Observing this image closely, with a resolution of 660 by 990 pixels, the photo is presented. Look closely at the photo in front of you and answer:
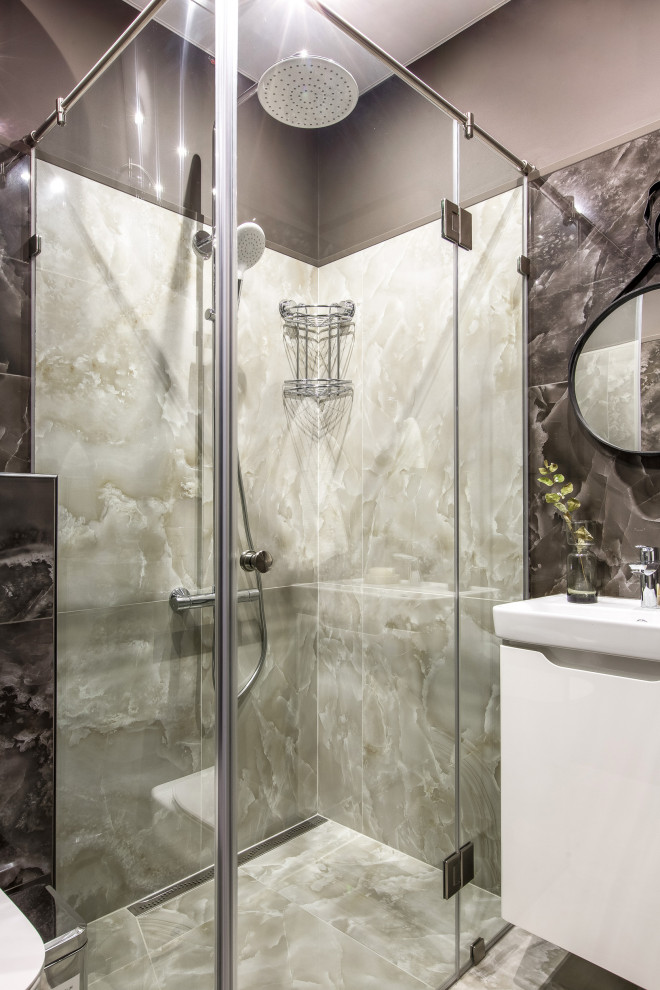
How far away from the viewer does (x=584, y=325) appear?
170 cm

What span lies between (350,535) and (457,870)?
0.90m

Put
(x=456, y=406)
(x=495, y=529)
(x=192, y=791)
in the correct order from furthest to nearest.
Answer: (x=495, y=529) → (x=456, y=406) → (x=192, y=791)

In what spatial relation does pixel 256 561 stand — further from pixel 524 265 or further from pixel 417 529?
pixel 524 265

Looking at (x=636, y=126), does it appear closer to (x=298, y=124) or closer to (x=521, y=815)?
(x=298, y=124)

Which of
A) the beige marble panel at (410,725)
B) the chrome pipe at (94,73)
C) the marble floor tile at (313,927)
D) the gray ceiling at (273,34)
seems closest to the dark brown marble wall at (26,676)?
the marble floor tile at (313,927)

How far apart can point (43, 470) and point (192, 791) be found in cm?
64

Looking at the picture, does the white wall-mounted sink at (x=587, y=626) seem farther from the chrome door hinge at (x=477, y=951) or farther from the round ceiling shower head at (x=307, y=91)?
the round ceiling shower head at (x=307, y=91)

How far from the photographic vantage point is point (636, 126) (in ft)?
5.28

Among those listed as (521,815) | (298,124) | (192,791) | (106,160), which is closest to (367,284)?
(298,124)

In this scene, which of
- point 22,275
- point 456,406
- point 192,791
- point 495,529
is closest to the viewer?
point 192,791

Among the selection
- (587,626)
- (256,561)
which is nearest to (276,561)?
(256,561)

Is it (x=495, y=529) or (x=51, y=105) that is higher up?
(x=51, y=105)

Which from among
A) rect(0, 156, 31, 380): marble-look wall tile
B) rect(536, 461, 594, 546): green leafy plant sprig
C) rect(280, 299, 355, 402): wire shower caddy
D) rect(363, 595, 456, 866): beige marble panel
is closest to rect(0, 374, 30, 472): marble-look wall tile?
rect(0, 156, 31, 380): marble-look wall tile

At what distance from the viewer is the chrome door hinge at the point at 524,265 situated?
5.83 ft
